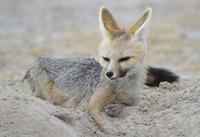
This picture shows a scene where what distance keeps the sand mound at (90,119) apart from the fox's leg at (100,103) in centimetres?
8

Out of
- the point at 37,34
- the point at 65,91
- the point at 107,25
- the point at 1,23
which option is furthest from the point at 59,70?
the point at 1,23

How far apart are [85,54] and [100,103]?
33.3ft

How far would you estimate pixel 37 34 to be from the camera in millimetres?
22203

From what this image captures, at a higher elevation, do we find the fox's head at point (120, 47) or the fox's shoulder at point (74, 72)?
the fox's head at point (120, 47)

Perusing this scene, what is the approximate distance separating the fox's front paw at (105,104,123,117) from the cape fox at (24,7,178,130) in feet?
0.07

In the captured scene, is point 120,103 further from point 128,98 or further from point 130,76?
point 130,76

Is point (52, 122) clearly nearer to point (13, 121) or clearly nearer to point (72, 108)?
point (13, 121)

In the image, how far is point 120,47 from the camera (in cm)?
809

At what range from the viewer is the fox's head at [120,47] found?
8.02 metres

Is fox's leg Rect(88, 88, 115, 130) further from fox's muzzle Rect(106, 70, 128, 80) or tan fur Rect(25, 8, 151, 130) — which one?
fox's muzzle Rect(106, 70, 128, 80)

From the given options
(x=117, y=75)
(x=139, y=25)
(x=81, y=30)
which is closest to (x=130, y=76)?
(x=117, y=75)

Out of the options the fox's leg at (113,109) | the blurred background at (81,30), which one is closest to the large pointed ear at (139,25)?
the fox's leg at (113,109)

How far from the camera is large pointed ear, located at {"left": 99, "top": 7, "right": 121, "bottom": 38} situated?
8312mm

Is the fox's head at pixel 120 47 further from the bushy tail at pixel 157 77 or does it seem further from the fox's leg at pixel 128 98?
the bushy tail at pixel 157 77
